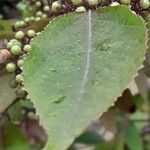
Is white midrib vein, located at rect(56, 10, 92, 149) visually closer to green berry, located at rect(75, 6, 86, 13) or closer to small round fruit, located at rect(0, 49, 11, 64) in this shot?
green berry, located at rect(75, 6, 86, 13)

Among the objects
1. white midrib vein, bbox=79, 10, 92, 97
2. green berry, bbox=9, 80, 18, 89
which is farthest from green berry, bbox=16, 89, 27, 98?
white midrib vein, bbox=79, 10, 92, 97

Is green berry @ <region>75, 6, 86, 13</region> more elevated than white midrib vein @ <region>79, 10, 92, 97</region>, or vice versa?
green berry @ <region>75, 6, 86, 13</region>

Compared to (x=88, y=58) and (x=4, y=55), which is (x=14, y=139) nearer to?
(x=4, y=55)

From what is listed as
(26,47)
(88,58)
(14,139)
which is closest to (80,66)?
(88,58)

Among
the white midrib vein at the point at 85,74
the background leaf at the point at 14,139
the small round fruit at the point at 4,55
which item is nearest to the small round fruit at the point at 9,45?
the small round fruit at the point at 4,55

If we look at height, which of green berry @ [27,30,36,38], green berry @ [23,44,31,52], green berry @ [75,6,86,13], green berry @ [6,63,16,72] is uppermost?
green berry @ [75,6,86,13]

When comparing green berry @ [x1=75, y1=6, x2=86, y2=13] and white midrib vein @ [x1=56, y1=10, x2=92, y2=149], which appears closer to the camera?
white midrib vein @ [x1=56, y1=10, x2=92, y2=149]

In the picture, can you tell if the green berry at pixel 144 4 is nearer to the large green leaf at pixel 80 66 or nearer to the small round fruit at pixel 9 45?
the large green leaf at pixel 80 66

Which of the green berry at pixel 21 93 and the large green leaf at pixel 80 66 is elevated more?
the large green leaf at pixel 80 66

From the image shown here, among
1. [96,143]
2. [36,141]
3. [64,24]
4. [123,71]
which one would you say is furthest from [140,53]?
[96,143]

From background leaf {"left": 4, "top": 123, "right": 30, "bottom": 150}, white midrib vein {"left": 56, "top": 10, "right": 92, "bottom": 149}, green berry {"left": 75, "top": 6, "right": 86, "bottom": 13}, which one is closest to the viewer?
white midrib vein {"left": 56, "top": 10, "right": 92, "bottom": 149}
